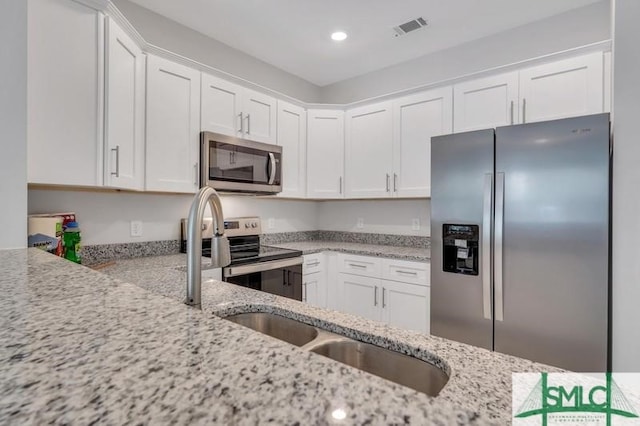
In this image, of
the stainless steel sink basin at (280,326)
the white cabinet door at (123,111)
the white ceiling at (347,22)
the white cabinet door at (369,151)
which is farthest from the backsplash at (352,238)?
the stainless steel sink basin at (280,326)

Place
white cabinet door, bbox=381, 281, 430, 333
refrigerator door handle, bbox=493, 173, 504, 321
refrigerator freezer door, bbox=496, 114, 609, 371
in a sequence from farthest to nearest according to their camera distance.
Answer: white cabinet door, bbox=381, 281, 430, 333
refrigerator door handle, bbox=493, 173, 504, 321
refrigerator freezer door, bbox=496, 114, 609, 371

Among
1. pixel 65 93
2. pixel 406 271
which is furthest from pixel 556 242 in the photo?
pixel 65 93

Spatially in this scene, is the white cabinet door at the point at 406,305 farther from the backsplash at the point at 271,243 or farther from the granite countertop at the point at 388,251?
the backsplash at the point at 271,243

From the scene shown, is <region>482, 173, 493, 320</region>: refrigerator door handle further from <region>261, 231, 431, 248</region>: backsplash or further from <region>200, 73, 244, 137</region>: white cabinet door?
<region>200, 73, 244, 137</region>: white cabinet door

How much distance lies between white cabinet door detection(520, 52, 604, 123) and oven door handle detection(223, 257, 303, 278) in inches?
80.8

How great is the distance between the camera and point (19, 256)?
3.85 ft

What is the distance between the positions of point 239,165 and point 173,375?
7.84 ft

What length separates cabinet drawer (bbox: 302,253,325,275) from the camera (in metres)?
2.87

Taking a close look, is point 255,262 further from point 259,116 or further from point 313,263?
point 259,116

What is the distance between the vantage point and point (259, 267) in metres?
2.44

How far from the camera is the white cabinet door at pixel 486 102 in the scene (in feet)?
7.87

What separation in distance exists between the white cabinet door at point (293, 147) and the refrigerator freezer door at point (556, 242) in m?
1.80

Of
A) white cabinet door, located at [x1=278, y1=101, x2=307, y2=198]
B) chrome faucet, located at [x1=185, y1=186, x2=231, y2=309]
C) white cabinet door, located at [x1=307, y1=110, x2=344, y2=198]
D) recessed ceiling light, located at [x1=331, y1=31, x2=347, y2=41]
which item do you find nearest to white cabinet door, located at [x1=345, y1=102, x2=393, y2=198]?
white cabinet door, located at [x1=307, y1=110, x2=344, y2=198]

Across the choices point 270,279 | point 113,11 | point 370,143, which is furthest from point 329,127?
point 113,11
